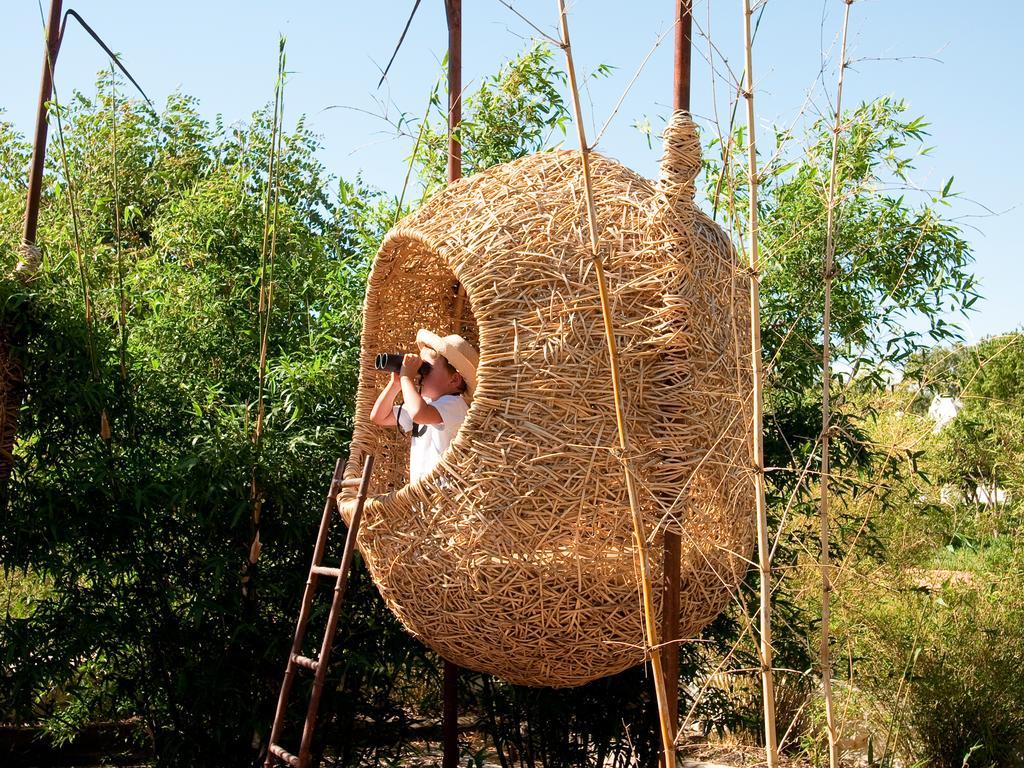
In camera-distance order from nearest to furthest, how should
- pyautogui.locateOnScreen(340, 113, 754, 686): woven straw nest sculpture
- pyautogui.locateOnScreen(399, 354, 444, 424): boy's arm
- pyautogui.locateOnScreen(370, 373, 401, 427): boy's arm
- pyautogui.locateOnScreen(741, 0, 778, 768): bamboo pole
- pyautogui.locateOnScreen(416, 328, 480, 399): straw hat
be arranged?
pyautogui.locateOnScreen(741, 0, 778, 768): bamboo pole → pyautogui.locateOnScreen(340, 113, 754, 686): woven straw nest sculpture → pyautogui.locateOnScreen(399, 354, 444, 424): boy's arm → pyautogui.locateOnScreen(416, 328, 480, 399): straw hat → pyautogui.locateOnScreen(370, 373, 401, 427): boy's arm

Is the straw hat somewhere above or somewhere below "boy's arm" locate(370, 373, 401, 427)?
above

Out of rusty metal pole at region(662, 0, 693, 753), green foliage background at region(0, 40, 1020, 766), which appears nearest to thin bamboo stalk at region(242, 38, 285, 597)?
green foliage background at region(0, 40, 1020, 766)

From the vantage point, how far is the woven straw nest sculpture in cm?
261

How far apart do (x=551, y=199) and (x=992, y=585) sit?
3479 millimetres

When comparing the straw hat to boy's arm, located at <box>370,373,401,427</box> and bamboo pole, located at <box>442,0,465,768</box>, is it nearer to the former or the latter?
boy's arm, located at <box>370,373,401,427</box>

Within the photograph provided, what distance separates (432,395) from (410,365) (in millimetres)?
112

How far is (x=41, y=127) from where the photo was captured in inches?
151

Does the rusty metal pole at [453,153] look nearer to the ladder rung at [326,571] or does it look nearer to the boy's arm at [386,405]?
the ladder rung at [326,571]

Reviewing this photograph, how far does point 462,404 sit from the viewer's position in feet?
10.4

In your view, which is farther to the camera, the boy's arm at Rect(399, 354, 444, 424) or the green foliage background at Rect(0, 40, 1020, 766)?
the green foliage background at Rect(0, 40, 1020, 766)

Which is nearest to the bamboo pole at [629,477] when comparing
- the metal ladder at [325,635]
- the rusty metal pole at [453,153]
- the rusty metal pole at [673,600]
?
the rusty metal pole at [673,600]

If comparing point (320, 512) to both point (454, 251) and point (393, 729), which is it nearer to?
point (393, 729)

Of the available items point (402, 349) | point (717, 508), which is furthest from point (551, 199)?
point (402, 349)

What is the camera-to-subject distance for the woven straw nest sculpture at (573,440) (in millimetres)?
2609
